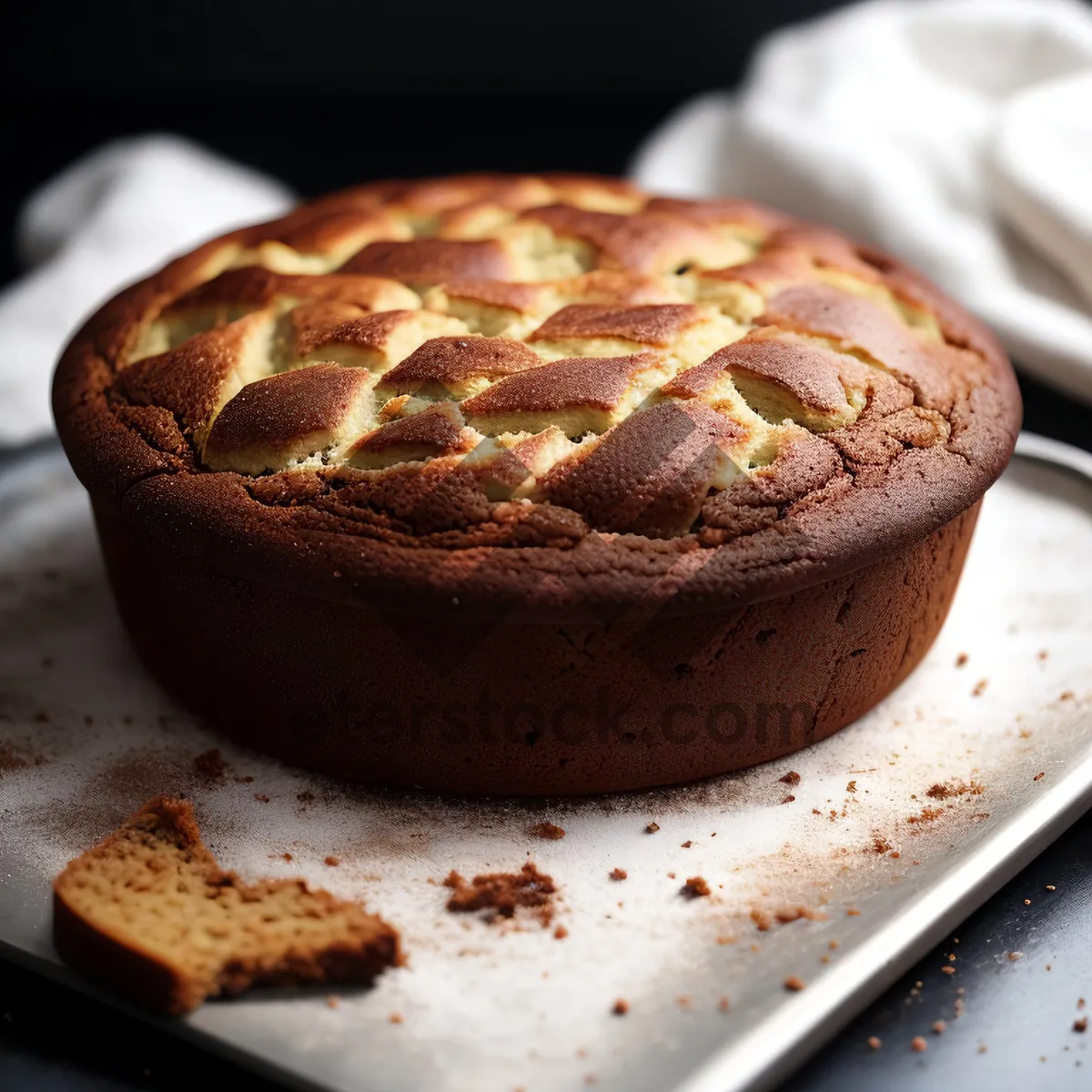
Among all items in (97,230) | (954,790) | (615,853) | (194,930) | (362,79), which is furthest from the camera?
(362,79)

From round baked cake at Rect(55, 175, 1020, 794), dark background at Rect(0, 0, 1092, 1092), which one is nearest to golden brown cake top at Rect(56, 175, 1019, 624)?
round baked cake at Rect(55, 175, 1020, 794)

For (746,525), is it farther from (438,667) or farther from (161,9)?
(161,9)

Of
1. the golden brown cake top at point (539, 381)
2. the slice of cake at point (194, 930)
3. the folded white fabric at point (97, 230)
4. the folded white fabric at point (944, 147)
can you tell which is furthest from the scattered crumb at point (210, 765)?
the folded white fabric at point (944, 147)

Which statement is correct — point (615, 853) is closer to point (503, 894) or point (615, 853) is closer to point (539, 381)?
point (503, 894)

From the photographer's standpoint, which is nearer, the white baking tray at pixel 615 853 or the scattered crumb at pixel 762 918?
the white baking tray at pixel 615 853

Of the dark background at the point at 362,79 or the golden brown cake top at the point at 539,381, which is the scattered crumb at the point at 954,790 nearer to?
the golden brown cake top at the point at 539,381

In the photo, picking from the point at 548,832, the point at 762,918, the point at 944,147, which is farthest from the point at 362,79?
the point at 762,918

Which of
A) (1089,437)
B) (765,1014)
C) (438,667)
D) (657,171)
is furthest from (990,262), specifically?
(765,1014)
